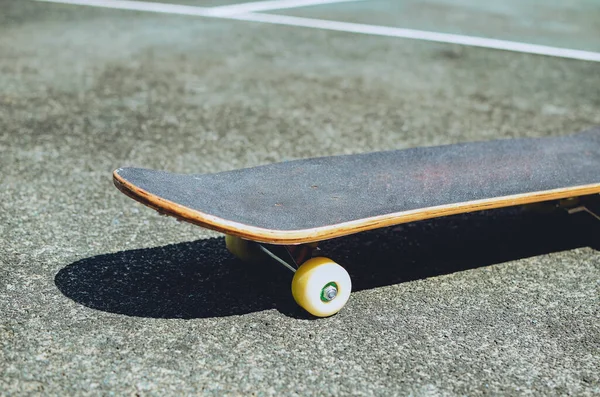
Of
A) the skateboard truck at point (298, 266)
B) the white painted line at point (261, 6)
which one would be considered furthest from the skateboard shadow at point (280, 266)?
the white painted line at point (261, 6)

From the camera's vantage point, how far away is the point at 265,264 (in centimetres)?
305

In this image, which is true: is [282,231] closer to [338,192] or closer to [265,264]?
[338,192]

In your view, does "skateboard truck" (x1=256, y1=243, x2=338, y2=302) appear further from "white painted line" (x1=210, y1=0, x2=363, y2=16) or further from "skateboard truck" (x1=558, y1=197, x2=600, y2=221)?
"white painted line" (x1=210, y1=0, x2=363, y2=16)

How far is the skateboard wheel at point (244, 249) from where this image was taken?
118 inches

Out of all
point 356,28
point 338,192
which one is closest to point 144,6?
point 356,28

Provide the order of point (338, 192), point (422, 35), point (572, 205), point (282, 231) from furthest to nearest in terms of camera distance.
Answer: point (422, 35)
point (572, 205)
point (338, 192)
point (282, 231)

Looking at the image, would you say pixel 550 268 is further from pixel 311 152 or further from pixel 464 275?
pixel 311 152

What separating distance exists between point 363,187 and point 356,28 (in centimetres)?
412

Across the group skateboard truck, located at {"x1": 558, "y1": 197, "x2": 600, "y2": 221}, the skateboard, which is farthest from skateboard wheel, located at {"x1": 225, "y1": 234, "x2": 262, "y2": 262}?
skateboard truck, located at {"x1": 558, "y1": 197, "x2": 600, "y2": 221}

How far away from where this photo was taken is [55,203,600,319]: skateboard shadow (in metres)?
2.79

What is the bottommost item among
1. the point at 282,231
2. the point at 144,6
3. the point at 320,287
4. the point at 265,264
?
the point at 265,264

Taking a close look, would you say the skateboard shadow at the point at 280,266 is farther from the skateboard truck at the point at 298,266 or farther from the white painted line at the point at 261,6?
the white painted line at the point at 261,6

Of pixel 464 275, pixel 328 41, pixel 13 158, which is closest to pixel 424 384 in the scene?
pixel 464 275

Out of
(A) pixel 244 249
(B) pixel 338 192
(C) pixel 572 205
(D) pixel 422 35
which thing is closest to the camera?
(B) pixel 338 192
